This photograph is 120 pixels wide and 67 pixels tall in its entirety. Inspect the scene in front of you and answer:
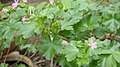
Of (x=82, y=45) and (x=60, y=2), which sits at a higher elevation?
(x=60, y=2)

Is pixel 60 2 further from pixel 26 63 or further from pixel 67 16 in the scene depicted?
pixel 26 63

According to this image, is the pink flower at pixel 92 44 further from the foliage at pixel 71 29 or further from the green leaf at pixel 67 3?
the green leaf at pixel 67 3

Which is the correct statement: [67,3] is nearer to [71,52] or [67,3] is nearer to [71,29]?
[71,29]

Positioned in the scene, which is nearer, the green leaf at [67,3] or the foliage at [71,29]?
the foliage at [71,29]

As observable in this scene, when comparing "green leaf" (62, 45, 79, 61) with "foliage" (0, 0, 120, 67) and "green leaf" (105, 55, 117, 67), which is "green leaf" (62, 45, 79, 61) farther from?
"green leaf" (105, 55, 117, 67)

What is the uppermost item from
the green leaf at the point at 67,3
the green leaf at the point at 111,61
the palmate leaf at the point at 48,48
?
the green leaf at the point at 67,3

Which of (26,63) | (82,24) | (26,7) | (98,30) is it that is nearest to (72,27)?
(82,24)

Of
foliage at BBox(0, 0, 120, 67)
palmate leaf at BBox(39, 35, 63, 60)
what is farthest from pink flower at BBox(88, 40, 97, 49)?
palmate leaf at BBox(39, 35, 63, 60)

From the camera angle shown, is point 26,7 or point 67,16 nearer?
point 67,16

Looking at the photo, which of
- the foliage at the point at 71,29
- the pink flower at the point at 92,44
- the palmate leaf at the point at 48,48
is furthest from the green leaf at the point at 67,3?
the pink flower at the point at 92,44
